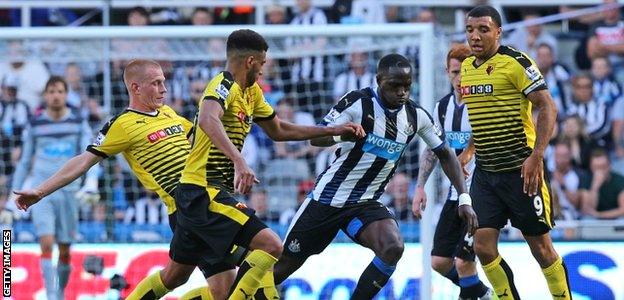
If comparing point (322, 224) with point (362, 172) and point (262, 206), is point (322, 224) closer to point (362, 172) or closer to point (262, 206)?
point (362, 172)

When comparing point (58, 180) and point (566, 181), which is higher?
point (58, 180)

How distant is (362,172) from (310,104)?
512 centimetres

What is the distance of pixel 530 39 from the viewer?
56.2ft

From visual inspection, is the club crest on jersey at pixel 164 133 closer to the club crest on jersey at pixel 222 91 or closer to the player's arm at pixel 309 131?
the player's arm at pixel 309 131

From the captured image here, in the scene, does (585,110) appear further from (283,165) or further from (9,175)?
(9,175)

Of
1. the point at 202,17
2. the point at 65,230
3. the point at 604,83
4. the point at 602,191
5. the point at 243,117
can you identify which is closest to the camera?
the point at 243,117

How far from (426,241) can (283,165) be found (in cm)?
350

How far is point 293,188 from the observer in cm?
1530

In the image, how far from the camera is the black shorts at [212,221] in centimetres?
954

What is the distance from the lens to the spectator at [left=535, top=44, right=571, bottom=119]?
55.3 ft

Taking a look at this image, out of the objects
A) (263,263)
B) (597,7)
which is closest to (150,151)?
(263,263)

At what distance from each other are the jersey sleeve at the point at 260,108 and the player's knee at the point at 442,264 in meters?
2.66

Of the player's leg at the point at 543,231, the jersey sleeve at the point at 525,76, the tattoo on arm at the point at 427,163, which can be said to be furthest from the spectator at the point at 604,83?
the jersey sleeve at the point at 525,76

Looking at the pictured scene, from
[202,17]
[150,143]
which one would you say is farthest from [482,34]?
[202,17]
